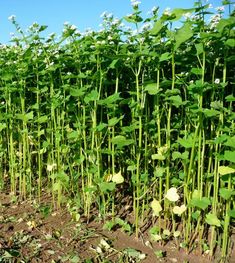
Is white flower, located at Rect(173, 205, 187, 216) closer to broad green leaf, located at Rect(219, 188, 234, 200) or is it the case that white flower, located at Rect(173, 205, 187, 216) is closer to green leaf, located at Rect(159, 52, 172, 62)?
broad green leaf, located at Rect(219, 188, 234, 200)

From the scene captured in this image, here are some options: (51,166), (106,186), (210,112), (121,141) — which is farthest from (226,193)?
(51,166)

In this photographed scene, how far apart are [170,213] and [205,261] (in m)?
0.48

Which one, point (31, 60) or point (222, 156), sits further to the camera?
point (31, 60)

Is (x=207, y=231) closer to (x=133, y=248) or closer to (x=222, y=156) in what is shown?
(x=133, y=248)

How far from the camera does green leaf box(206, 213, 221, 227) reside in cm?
275

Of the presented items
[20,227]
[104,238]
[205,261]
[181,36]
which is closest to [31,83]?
[20,227]

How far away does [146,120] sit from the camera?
317 centimetres

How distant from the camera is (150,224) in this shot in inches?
133

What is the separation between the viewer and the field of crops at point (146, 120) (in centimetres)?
271

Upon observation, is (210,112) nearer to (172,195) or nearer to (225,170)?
(225,170)

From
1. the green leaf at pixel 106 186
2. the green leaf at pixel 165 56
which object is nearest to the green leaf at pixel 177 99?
the green leaf at pixel 165 56

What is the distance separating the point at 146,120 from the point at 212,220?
0.95 metres

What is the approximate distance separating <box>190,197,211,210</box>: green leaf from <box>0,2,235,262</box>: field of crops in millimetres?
11

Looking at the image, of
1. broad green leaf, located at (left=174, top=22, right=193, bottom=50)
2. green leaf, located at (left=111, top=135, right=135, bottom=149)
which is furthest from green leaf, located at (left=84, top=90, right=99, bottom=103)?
broad green leaf, located at (left=174, top=22, right=193, bottom=50)
